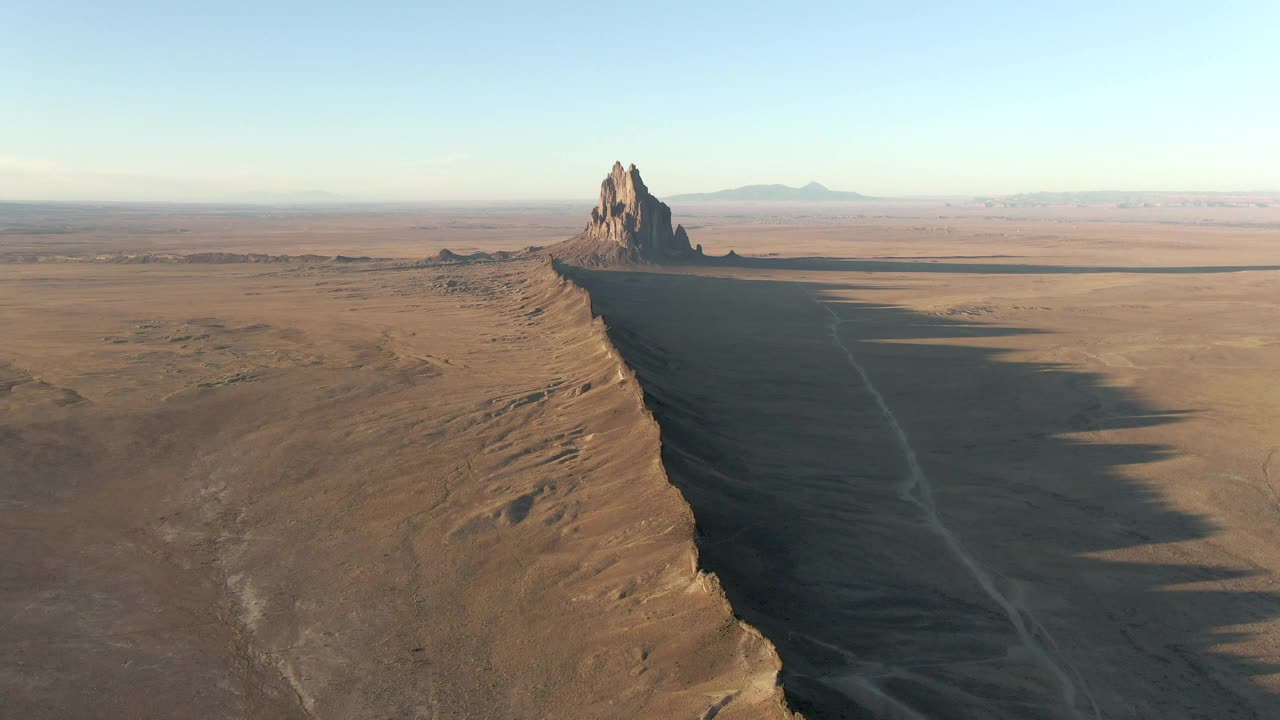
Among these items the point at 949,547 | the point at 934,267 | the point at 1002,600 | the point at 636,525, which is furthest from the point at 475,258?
the point at 1002,600

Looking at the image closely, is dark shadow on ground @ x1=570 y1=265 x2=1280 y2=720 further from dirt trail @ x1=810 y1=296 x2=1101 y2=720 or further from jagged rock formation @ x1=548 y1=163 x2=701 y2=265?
jagged rock formation @ x1=548 y1=163 x2=701 y2=265

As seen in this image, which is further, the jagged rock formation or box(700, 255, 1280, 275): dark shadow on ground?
box(700, 255, 1280, 275): dark shadow on ground

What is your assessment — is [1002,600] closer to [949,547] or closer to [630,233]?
[949,547]

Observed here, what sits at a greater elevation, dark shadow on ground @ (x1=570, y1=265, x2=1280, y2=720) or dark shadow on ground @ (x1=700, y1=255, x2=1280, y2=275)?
dark shadow on ground @ (x1=700, y1=255, x2=1280, y2=275)

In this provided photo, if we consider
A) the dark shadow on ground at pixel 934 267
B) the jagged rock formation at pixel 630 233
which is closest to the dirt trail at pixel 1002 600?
the jagged rock formation at pixel 630 233

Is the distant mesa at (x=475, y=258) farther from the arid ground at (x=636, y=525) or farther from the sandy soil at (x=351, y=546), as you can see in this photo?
the sandy soil at (x=351, y=546)

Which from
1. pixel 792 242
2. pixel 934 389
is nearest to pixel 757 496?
pixel 934 389

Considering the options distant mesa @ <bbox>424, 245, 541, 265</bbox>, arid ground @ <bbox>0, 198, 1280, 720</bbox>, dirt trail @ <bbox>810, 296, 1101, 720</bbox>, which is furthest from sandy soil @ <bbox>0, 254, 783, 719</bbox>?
distant mesa @ <bbox>424, 245, 541, 265</bbox>
